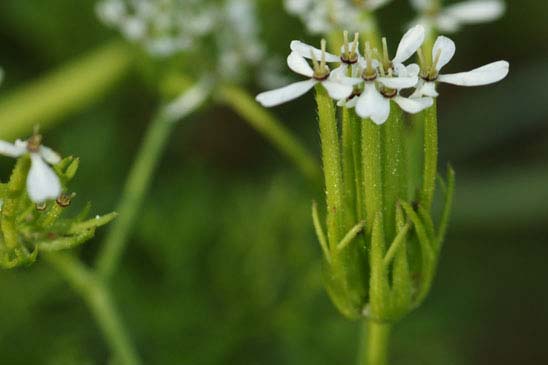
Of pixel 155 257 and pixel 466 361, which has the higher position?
pixel 155 257

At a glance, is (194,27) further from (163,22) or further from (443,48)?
(443,48)

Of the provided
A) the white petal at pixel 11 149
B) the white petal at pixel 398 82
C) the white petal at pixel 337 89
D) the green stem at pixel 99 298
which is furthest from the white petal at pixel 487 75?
the green stem at pixel 99 298

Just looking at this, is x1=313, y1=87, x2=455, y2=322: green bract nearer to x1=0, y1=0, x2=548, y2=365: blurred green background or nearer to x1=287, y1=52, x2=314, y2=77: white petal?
x1=287, y1=52, x2=314, y2=77: white petal

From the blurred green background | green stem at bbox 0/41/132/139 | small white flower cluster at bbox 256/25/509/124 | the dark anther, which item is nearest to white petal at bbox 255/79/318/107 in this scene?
small white flower cluster at bbox 256/25/509/124

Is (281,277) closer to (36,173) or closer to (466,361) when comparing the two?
(466,361)

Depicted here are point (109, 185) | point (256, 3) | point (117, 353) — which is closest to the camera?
point (117, 353)

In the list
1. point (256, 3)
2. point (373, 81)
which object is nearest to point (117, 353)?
point (373, 81)
